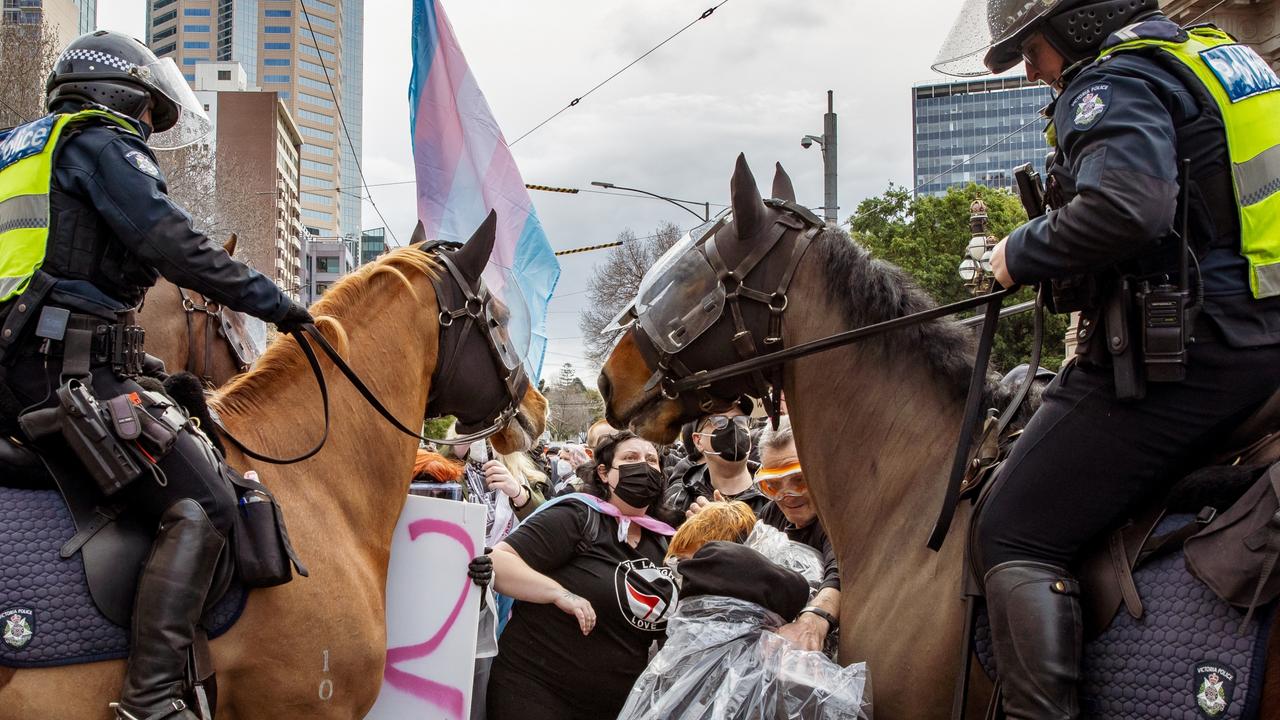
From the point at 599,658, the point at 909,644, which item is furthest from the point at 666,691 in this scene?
the point at 599,658

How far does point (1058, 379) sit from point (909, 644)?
35.5 inches

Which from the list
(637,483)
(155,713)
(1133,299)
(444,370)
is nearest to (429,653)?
(444,370)

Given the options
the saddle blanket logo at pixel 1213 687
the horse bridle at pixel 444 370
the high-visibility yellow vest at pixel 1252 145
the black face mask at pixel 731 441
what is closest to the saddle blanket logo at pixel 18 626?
the horse bridle at pixel 444 370

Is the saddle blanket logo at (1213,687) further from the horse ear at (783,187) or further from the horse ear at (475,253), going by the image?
the horse ear at (475,253)

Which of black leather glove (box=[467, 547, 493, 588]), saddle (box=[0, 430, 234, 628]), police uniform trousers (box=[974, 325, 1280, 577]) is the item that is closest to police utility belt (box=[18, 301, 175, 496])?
saddle (box=[0, 430, 234, 628])

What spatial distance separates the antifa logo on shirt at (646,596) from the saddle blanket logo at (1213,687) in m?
2.70

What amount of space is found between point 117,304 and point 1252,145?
11.4ft

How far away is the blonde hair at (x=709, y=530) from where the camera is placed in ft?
15.5

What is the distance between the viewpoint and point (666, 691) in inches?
136

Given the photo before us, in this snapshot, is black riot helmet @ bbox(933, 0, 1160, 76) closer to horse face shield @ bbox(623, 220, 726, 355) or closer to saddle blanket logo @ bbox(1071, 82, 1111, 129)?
saddle blanket logo @ bbox(1071, 82, 1111, 129)

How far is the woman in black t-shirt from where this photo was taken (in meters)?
4.82

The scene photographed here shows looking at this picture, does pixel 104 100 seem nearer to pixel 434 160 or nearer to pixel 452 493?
pixel 452 493

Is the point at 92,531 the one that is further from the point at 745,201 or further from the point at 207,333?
the point at 207,333

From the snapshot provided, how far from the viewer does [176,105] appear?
12.4 ft
